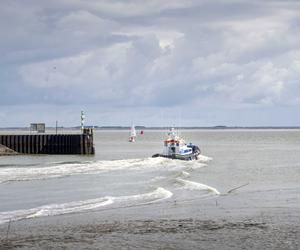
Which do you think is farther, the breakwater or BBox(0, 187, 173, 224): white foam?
the breakwater

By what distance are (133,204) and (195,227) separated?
634cm

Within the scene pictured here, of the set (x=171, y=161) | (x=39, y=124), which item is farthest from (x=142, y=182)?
(x=39, y=124)

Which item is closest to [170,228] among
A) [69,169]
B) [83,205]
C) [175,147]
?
[83,205]

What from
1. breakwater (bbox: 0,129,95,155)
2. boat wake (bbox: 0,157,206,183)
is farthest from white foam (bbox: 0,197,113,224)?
breakwater (bbox: 0,129,95,155)

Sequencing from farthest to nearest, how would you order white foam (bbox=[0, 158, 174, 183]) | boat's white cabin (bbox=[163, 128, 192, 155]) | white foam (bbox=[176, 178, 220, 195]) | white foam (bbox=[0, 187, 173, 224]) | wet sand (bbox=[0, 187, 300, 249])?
1. boat's white cabin (bbox=[163, 128, 192, 155])
2. white foam (bbox=[0, 158, 174, 183])
3. white foam (bbox=[176, 178, 220, 195])
4. white foam (bbox=[0, 187, 173, 224])
5. wet sand (bbox=[0, 187, 300, 249])

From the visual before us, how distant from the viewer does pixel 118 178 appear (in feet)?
118

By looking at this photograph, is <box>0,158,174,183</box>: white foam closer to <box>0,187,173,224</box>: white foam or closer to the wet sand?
<box>0,187,173,224</box>: white foam

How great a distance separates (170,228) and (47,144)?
5692cm

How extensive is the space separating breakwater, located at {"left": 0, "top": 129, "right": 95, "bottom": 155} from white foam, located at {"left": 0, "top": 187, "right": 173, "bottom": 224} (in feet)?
143

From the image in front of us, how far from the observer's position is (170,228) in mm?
17641

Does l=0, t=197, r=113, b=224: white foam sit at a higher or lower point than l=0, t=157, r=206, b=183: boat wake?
lower

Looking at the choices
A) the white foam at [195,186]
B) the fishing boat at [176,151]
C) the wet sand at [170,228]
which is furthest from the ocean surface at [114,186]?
the fishing boat at [176,151]

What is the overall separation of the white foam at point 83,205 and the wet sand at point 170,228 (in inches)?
33.2

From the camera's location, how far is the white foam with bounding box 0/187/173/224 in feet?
68.5
